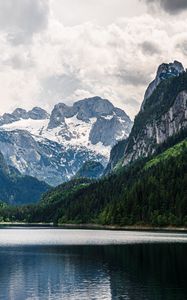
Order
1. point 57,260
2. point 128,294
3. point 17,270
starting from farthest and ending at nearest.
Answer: point 57,260
point 17,270
point 128,294

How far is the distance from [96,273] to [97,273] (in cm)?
19

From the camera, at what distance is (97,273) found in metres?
102

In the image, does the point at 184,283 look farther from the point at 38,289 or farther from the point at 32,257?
the point at 32,257

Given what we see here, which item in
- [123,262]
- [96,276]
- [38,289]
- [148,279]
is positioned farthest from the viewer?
[123,262]

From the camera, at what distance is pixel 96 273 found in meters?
102

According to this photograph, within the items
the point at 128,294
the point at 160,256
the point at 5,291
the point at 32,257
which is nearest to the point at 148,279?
the point at 128,294

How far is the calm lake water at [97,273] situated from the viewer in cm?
Answer: 8106

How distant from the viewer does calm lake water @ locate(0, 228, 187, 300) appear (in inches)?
3191

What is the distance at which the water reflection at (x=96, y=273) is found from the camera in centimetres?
8106

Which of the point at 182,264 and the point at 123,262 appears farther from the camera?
the point at 123,262

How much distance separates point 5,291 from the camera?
8281 centimetres

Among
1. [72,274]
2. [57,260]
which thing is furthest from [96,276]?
[57,260]

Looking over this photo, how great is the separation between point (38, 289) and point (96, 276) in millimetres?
15272

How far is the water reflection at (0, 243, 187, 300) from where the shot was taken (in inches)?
3191
